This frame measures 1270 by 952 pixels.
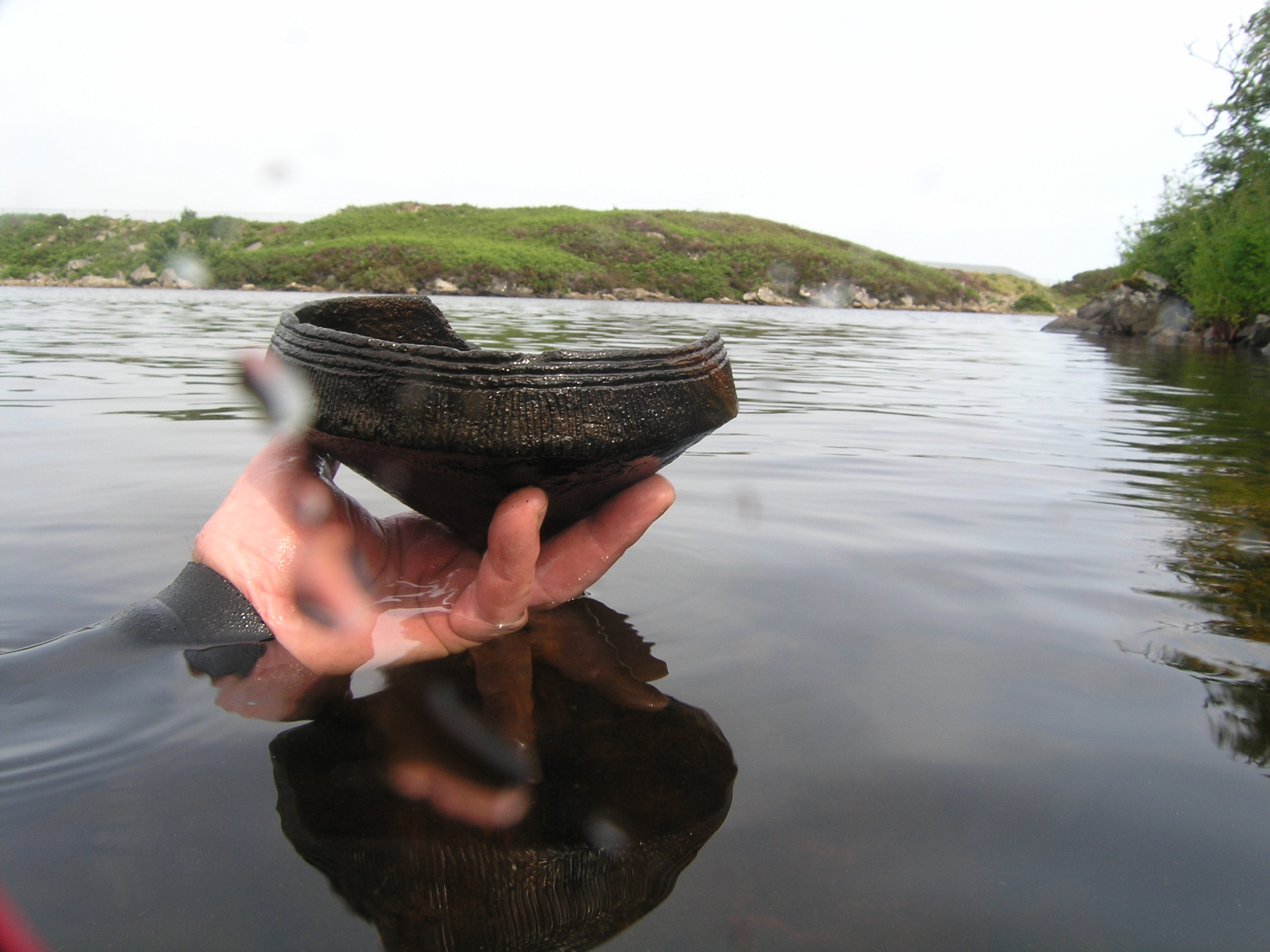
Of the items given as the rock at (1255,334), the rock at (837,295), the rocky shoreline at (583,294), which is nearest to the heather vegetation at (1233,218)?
the rock at (1255,334)

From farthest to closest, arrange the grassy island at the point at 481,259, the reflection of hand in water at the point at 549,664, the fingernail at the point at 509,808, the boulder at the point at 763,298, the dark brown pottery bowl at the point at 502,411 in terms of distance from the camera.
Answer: the boulder at the point at 763,298 → the grassy island at the point at 481,259 → the dark brown pottery bowl at the point at 502,411 → the reflection of hand in water at the point at 549,664 → the fingernail at the point at 509,808

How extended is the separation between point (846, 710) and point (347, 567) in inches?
46.4

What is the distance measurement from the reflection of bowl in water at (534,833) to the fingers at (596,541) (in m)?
0.45

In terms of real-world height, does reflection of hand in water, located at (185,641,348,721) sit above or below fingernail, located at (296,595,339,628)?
below

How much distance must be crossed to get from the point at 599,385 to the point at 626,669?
0.64 metres

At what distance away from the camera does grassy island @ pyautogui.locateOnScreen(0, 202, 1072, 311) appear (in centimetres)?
5000

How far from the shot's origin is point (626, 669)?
175 centimetres

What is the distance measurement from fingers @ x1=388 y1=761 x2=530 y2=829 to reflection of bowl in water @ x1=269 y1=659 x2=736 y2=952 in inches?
0.8

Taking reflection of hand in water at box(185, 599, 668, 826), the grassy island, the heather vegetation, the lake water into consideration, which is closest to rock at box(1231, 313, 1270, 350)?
the heather vegetation

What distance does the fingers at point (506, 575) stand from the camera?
158cm

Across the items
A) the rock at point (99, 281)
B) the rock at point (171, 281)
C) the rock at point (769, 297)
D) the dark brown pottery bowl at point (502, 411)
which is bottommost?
the rock at point (99, 281)

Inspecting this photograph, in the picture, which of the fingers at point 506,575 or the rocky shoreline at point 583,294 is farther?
the rocky shoreline at point 583,294

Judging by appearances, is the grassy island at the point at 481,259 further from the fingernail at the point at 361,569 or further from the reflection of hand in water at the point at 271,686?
the reflection of hand in water at the point at 271,686

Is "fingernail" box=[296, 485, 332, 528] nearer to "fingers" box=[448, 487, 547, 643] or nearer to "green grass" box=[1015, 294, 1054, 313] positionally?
"fingers" box=[448, 487, 547, 643]
